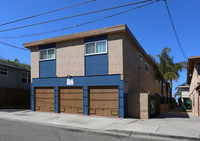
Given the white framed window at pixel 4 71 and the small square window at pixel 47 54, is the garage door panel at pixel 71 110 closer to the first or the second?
the small square window at pixel 47 54

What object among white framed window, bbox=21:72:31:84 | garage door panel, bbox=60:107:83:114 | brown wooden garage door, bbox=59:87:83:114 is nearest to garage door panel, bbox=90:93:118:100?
A: brown wooden garage door, bbox=59:87:83:114

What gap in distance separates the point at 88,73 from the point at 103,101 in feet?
7.76

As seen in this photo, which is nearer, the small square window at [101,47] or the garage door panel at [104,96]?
the garage door panel at [104,96]

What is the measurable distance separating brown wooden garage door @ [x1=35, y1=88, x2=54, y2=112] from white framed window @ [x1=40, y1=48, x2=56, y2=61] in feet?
8.75

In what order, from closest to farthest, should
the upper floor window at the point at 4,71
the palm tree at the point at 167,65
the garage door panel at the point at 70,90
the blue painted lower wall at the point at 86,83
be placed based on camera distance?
the blue painted lower wall at the point at 86,83
the garage door panel at the point at 70,90
the upper floor window at the point at 4,71
the palm tree at the point at 167,65

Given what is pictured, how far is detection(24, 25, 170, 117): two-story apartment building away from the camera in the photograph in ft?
43.8

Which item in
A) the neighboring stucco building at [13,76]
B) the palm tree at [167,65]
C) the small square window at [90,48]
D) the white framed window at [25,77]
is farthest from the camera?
the palm tree at [167,65]

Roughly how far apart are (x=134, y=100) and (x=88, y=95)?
3.33 m

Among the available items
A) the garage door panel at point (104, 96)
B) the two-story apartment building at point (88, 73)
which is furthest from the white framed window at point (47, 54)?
the garage door panel at point (104, 96)

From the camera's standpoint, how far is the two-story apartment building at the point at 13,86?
1992 centimetres

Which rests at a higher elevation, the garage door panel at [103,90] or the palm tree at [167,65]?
the palm tree at [167,65]

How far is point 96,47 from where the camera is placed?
47.0ft

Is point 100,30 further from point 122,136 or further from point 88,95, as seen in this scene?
point 122,136

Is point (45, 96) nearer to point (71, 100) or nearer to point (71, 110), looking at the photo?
point (71, 100)
